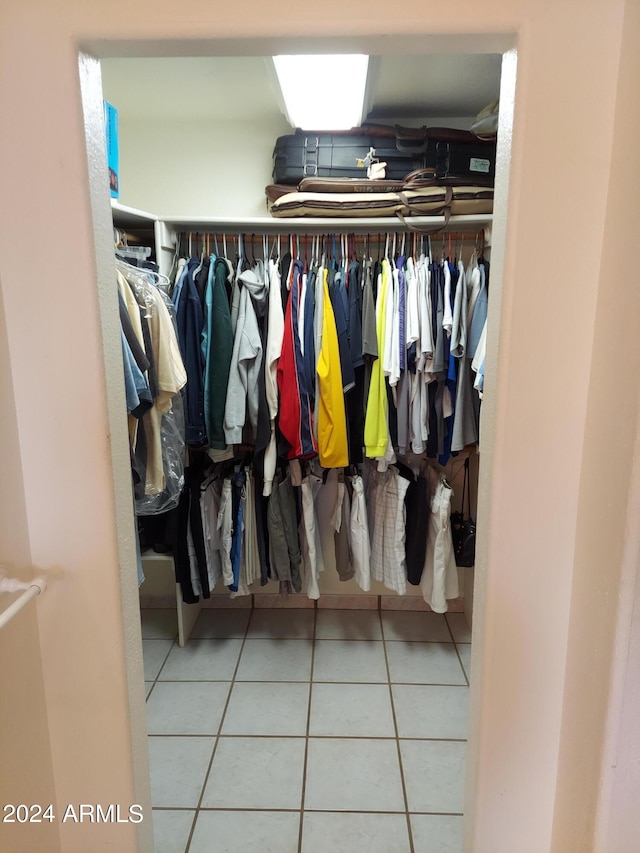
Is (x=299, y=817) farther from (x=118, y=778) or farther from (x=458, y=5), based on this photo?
(x=458, y=5)

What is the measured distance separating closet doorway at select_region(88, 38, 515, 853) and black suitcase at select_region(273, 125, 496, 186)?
11.3 inches

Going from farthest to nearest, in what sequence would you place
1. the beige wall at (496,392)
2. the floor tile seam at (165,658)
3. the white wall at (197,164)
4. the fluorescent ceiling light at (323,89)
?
the white wall at (197,164) → the floor tile seam at (165,658) → the fluorescent ceiling light at (323,89) → the beige wall at (496,392)

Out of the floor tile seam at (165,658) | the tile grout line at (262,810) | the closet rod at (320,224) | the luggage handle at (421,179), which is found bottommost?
the tile grout line at (262,810)

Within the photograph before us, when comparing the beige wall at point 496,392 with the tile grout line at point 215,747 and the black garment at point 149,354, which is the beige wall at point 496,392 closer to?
the tile grout line at point 215,747

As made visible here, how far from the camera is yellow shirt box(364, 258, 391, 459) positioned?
6.40 feet

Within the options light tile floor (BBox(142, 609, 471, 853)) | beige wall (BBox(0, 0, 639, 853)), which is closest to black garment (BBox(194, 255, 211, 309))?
beige wall (BBox(0, 0, 639, 853))

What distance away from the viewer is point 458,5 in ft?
2.55

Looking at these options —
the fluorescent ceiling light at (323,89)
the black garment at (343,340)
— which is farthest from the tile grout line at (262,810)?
the fluorescent ceiling light at (323,89)

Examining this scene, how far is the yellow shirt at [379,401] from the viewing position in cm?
195

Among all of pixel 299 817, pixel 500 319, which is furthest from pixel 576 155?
pixel 299 817

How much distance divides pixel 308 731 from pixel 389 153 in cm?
234

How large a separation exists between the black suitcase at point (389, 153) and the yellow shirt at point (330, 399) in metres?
0.55

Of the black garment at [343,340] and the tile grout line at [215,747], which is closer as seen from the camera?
the tile grout line at [215,747]

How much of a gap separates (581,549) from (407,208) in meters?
1.56
